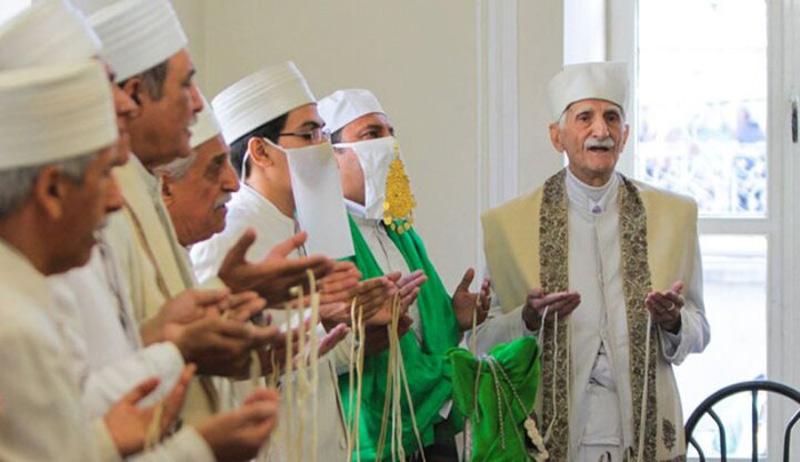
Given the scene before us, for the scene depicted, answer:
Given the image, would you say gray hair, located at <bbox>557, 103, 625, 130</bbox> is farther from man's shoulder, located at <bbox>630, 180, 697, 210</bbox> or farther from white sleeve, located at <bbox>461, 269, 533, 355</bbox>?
white sleeve, located at <bbox>461, 269, 533, 355</bbox>

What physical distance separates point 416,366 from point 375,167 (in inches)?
22.1

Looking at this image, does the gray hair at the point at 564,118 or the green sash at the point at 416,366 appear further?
the gray hair at the point at 564,118

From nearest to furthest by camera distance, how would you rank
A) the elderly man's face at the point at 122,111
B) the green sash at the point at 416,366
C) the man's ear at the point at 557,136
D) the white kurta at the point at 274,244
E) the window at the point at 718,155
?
the elderly man's face at the point at 122,111
the white kurta at the point at 274,244
the green sash at the point at 416,366
the man's ear at the point at 557,136
the window at the point at 718,155

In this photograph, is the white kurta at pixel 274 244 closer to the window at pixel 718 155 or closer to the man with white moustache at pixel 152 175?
A: the man with white moustache at pixel 152 175

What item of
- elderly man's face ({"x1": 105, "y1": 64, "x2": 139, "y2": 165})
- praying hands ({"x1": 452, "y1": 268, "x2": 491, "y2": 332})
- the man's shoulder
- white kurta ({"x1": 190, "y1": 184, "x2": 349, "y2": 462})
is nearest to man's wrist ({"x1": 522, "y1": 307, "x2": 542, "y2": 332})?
praying hands ({"x1": 452, "y1": 268, "x2": 491, "y2": 332})

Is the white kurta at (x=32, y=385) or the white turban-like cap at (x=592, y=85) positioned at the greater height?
the white turban-like cap at (x=592, y=85)

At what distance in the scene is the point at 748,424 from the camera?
6.00 meters

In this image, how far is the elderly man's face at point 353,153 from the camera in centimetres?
397

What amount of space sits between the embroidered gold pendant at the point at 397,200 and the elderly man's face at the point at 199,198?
133 centimetres

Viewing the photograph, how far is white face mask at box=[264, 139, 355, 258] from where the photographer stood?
10.8ft

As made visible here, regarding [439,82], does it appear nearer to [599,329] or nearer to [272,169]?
[599,329]

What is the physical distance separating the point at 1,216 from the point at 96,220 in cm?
11

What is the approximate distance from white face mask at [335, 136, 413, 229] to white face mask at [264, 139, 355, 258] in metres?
0.45

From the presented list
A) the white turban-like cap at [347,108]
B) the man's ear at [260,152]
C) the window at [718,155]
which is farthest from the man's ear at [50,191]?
the window at [718,155]
